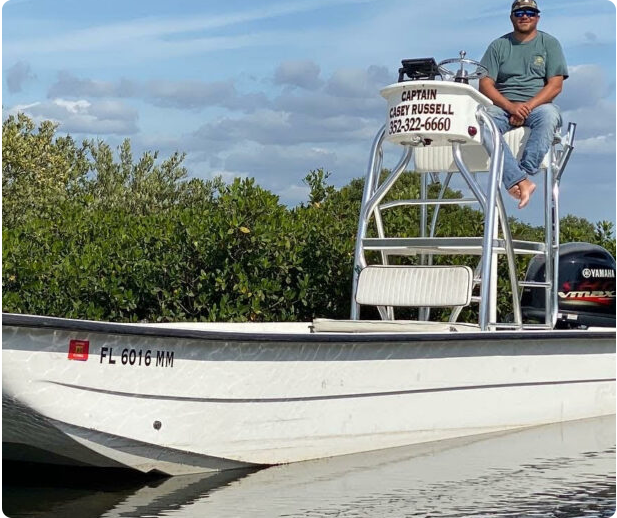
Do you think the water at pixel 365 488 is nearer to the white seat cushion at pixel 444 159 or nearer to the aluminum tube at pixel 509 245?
the aluminum tube at pixel 509 245

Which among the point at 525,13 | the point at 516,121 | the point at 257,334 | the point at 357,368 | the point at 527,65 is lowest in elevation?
the point at 357,368

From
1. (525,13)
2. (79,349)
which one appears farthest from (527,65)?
(79,349)

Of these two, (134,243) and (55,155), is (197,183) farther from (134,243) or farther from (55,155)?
(134,243)

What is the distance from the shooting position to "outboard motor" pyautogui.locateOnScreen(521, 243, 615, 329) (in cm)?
1016

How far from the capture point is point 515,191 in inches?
370

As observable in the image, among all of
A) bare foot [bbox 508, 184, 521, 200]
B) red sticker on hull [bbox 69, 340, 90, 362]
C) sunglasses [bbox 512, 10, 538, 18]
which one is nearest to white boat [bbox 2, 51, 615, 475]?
red sticker on hull [bbox 69, 340, 90, 362]

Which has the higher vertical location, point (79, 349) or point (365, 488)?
point (79, 349)

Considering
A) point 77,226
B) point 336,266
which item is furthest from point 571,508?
point 77,226

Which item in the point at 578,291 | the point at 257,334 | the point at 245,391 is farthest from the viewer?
the point at 578,291

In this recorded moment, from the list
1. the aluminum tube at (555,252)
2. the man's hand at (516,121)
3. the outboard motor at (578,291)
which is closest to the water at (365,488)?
the aluminum tube at (555,252)

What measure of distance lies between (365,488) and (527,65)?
4485 mm

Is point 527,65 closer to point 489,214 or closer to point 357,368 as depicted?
point 489,214

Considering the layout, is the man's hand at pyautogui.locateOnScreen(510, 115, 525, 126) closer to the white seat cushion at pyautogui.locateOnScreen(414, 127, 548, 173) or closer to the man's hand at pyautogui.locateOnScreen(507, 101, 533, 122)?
the man's hand at pyautogui.locateOnScreen(507, 101, 533, 122)

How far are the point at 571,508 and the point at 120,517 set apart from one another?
7.98 feet
